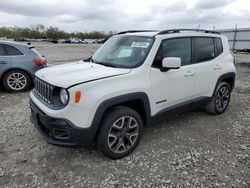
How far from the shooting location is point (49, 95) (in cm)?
293

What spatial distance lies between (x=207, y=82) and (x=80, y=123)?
2717 millimetres

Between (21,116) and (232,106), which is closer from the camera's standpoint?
(21,116)

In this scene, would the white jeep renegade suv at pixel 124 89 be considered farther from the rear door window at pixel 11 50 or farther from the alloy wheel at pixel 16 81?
the rear door window at pixel 11 50

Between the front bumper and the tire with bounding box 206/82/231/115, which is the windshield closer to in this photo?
the front bumper

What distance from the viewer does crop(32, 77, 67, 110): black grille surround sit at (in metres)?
2.80

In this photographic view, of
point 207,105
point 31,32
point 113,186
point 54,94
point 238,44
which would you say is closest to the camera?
point 113,186

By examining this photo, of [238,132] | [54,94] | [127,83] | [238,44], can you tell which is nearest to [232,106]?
[238,132]

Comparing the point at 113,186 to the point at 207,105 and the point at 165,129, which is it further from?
the point at 207,105

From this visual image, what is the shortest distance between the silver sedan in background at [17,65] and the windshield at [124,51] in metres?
3.31

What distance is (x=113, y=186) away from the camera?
263 centimetres

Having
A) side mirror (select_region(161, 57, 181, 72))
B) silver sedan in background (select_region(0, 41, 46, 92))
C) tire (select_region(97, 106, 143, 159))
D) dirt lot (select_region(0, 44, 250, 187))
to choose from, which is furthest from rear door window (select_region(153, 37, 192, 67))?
silver sedan in background (select_region(0, 41, 46, 92))

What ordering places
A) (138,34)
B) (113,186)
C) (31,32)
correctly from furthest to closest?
(31,32) → (138,34) → (113,186)

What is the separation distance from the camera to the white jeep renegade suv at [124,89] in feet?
8.84

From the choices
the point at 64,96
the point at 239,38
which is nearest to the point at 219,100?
the point at 64,96
